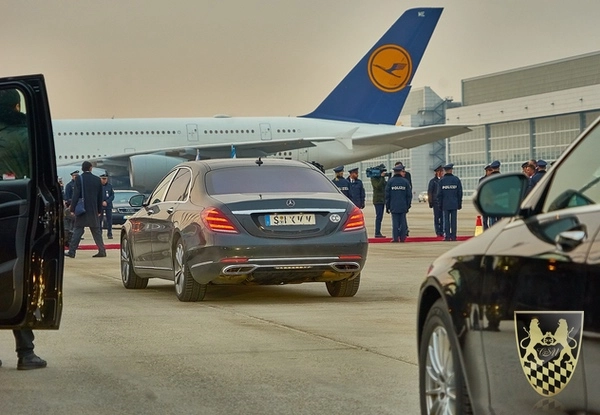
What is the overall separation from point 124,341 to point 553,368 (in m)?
6.12

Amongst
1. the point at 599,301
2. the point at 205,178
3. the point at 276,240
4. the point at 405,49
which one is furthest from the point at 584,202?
the point at 405,49

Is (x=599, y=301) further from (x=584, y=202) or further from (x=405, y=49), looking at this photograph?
(x=405, y=49)

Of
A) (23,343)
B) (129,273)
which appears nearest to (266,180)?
(129,273)

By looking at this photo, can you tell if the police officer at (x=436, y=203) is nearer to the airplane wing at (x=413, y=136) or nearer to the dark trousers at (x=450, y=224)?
the dark trousers at (x=450, y=224)

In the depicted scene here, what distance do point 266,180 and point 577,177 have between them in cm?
910

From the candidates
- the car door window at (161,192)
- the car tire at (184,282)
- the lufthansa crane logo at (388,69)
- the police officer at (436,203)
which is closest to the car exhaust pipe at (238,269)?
the car tire at (184,282)

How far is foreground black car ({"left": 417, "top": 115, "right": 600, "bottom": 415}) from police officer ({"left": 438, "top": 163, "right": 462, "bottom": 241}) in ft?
74.4

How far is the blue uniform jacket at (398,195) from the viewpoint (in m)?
28.1

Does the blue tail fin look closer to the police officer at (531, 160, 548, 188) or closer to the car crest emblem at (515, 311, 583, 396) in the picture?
the police officer at (531, 160, 548, 188)

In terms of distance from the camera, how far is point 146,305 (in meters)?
13.1

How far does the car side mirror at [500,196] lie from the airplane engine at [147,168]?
39.0 meters

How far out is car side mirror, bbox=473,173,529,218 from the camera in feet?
15.6

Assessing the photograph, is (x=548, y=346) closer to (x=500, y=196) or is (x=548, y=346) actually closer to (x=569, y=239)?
(x=569, y=239)

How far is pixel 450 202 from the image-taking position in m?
28.1
